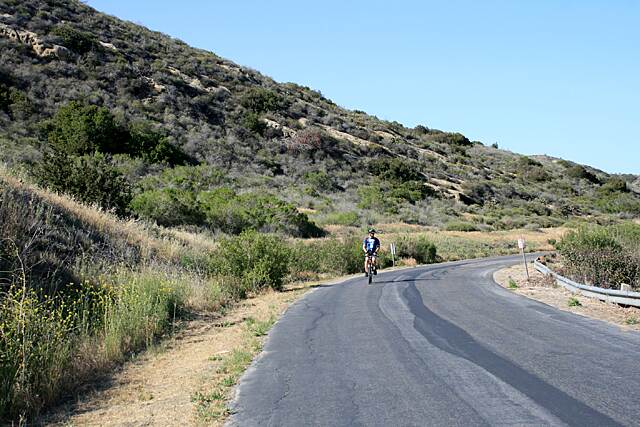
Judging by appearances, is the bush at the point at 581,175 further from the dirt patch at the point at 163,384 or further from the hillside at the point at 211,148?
the dirt patch at the point at 163,384

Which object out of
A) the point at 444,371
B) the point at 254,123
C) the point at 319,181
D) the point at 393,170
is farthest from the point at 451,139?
the point at 444,371

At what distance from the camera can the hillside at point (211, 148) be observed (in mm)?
36375

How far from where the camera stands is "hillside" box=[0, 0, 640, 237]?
36375mm

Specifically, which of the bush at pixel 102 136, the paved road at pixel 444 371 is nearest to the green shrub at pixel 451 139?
the bush at pixel 102 136

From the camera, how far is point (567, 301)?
1477cm

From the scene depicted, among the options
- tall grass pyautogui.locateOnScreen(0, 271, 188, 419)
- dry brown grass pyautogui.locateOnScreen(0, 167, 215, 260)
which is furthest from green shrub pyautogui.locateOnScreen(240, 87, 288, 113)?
tall grass pyautogui.locateOnScreen(0, 271, 188, 419)

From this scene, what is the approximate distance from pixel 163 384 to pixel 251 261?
37.3 feet

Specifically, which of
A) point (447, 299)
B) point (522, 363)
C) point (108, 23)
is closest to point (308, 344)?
point (522, 363)

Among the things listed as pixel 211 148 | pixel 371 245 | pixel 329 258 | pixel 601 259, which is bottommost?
pixel 329 258

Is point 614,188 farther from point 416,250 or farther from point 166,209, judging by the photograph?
point 166,209

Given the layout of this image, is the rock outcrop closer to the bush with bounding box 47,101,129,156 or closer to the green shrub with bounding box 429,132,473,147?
the bush with bounding box 47,101,129,156

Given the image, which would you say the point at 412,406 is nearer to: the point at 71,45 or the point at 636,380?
the point at 636,380

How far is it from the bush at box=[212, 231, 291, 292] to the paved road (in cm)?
602

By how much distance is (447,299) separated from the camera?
1511 centimetres
